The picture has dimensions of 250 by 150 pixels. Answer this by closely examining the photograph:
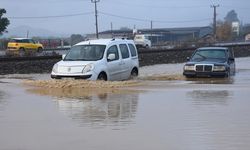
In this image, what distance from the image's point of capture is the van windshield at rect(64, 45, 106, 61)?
18.3m

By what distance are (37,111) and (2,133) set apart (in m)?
2.57

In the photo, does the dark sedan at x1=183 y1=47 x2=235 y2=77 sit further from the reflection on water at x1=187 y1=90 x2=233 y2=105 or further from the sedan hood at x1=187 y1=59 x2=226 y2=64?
the reflection on water at x1=187 y1=90 x2=233 y2=105

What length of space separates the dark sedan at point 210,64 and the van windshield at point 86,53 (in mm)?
4783

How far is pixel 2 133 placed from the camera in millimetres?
8750

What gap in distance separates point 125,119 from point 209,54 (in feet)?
45.9

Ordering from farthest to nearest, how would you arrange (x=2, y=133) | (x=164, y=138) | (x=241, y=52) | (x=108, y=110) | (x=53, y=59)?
(x=241, y=52) → (x=53, y=59) → (x=108, y=110) → (x=2, y=133) → (x=164, y=138)

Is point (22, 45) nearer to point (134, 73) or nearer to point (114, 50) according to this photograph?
point (134, 73)

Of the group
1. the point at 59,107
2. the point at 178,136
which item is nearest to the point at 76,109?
the point at 59,107

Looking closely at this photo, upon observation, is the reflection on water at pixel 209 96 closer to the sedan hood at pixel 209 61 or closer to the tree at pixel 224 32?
the sedan hood at pixel 209 61

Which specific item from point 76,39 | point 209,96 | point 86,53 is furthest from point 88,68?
point 76,39

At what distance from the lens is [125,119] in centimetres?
999

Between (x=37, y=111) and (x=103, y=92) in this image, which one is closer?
(x=37, y=111)

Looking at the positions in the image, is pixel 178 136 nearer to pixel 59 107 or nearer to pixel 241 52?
pixel 59 107

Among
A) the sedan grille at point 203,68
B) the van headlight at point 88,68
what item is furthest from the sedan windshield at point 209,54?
the van headlight at point 88,68
